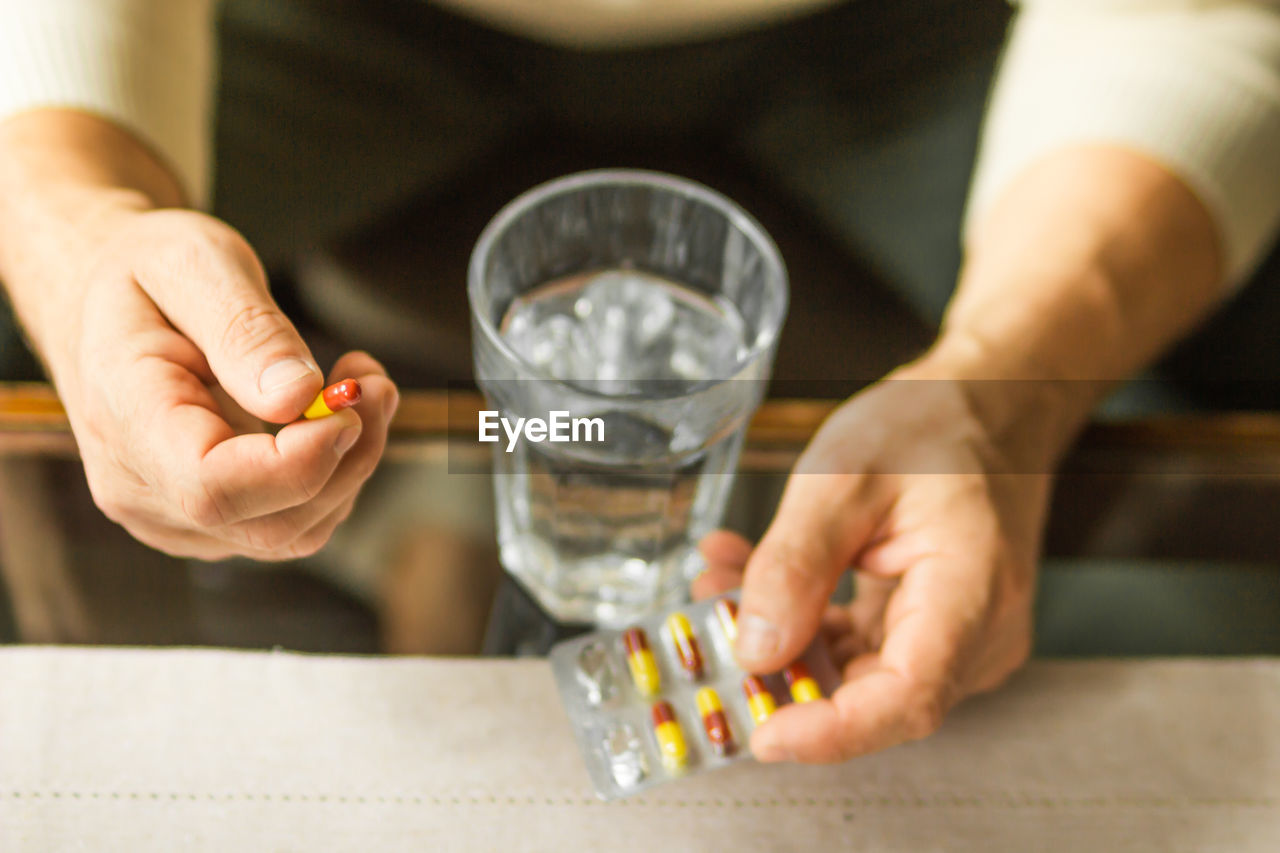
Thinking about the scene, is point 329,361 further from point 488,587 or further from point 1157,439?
point 1157,439

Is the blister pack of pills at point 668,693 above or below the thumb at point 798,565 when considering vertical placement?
below

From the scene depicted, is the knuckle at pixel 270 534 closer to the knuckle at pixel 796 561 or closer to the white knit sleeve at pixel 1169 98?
the knuckle at pixel 796 561

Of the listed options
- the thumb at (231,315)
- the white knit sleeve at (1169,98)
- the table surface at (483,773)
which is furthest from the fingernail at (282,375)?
the white knit sleeve at (1169,98)

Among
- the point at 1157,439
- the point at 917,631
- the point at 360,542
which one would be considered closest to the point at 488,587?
the point at 360,542

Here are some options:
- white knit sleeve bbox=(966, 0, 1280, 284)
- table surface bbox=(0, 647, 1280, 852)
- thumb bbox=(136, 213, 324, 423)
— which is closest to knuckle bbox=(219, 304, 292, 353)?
thumb bbox=(136, 213, 324, 423)

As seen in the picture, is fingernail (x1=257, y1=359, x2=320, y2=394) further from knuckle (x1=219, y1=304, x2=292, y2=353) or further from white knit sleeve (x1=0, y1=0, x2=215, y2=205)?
white knit sleeve (x1=0, y1=0, x2=215, y2=205)

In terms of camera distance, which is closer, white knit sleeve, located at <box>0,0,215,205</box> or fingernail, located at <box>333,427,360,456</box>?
fingernail, located at <box>333,427,360,456</box>

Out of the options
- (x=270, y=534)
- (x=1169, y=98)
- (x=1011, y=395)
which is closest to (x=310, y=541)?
(x=270, y=534)

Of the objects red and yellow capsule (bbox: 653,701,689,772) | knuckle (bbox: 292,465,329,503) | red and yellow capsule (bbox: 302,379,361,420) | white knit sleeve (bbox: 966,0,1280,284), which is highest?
white knit sleeve (bbox: 966,0,1280,284)
